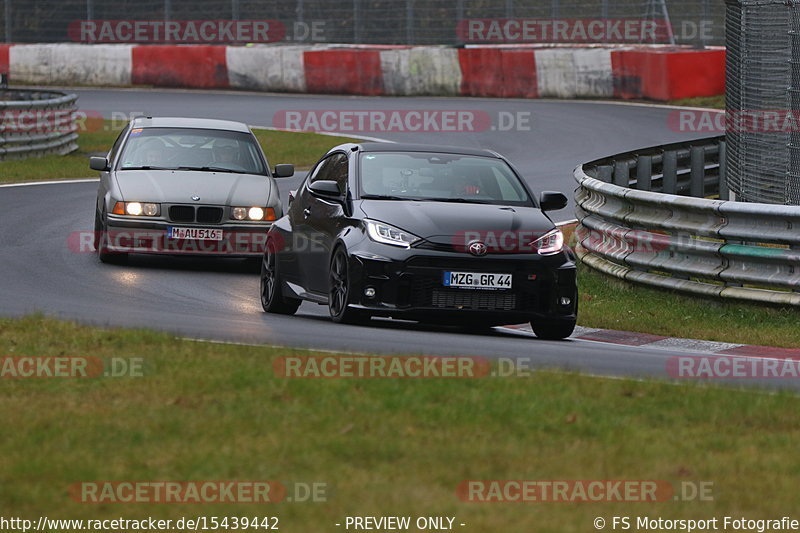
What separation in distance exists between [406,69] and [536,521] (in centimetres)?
3280

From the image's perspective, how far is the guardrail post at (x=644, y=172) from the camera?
783 inches

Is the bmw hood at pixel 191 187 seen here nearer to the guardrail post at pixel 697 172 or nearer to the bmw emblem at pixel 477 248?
the bmw emblem at pixel 477 248

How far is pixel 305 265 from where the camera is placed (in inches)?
498

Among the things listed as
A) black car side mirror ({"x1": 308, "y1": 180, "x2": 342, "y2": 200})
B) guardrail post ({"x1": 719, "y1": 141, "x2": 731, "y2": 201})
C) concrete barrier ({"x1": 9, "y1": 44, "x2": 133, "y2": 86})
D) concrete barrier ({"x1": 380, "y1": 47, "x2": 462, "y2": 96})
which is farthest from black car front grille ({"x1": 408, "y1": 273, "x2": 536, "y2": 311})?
concrete barrier ({"x1": 9, "y1": 44, "x2": 133, "y2": 86})

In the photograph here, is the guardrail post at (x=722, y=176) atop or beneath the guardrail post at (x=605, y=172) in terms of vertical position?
beneath

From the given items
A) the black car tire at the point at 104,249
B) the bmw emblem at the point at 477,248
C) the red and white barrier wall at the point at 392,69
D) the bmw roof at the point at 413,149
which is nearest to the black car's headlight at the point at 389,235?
the bmw emblem at the point at 477,248

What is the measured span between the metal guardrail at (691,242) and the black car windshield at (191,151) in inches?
143

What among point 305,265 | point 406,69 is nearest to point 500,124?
point 406,69

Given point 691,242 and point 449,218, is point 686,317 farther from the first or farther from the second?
point 449,218

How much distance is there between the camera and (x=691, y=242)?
13.5 m

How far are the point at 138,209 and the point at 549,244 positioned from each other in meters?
5.51

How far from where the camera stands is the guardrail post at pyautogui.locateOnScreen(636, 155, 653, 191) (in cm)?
1989

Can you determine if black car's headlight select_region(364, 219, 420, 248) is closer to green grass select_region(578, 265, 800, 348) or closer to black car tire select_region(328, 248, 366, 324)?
black car tire select_region(328, 248, 366, 324)

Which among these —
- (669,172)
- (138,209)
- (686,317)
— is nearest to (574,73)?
(669,172)
